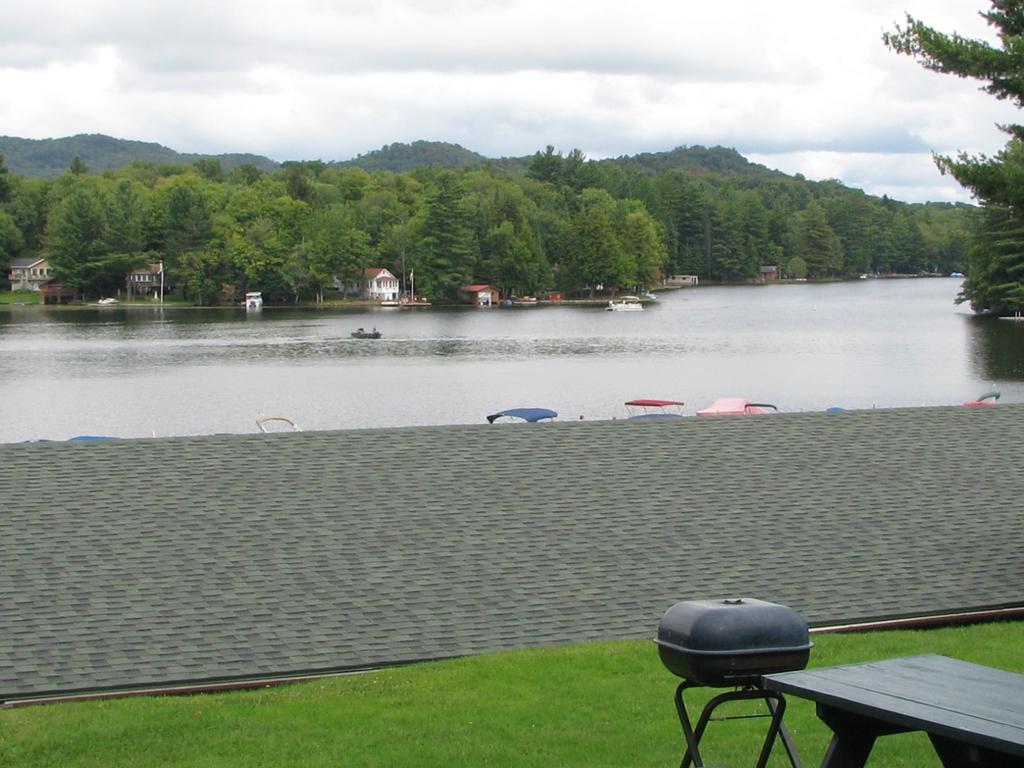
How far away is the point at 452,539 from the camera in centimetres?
1395

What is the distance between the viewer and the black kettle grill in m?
5.56

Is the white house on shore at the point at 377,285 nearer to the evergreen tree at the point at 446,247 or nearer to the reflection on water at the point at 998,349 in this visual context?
the evergreen tree at the point at 446,247

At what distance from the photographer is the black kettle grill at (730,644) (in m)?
5.56

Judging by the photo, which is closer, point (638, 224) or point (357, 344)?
point (357, 344)

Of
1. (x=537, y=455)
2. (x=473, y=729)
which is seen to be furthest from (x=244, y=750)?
(x=537, y=455)

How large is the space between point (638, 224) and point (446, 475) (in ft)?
516

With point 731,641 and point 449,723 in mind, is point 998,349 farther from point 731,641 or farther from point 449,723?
point 731,641

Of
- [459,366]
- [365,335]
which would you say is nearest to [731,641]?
[459,366]

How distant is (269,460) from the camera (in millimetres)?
15297

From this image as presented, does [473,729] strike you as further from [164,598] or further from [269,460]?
[269,460]

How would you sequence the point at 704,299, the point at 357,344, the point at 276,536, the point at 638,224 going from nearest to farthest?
1. the point at 276,536
2. the point at 357,344
3. the point at 704,299
4. the point at 638,224

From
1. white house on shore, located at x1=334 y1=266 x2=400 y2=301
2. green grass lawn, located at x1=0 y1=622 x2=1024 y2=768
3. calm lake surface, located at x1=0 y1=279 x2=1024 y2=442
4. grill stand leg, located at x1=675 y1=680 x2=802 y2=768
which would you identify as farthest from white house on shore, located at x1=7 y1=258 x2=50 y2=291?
grill stand leg, located at x1=675 y1=680 x2=802 y2=768

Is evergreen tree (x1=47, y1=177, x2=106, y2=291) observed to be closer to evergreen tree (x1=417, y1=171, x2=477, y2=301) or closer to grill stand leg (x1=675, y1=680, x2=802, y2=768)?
evergreen tree (x1=417, y1=171, x2=477, y2=301)

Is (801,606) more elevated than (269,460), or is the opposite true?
(269,460)
